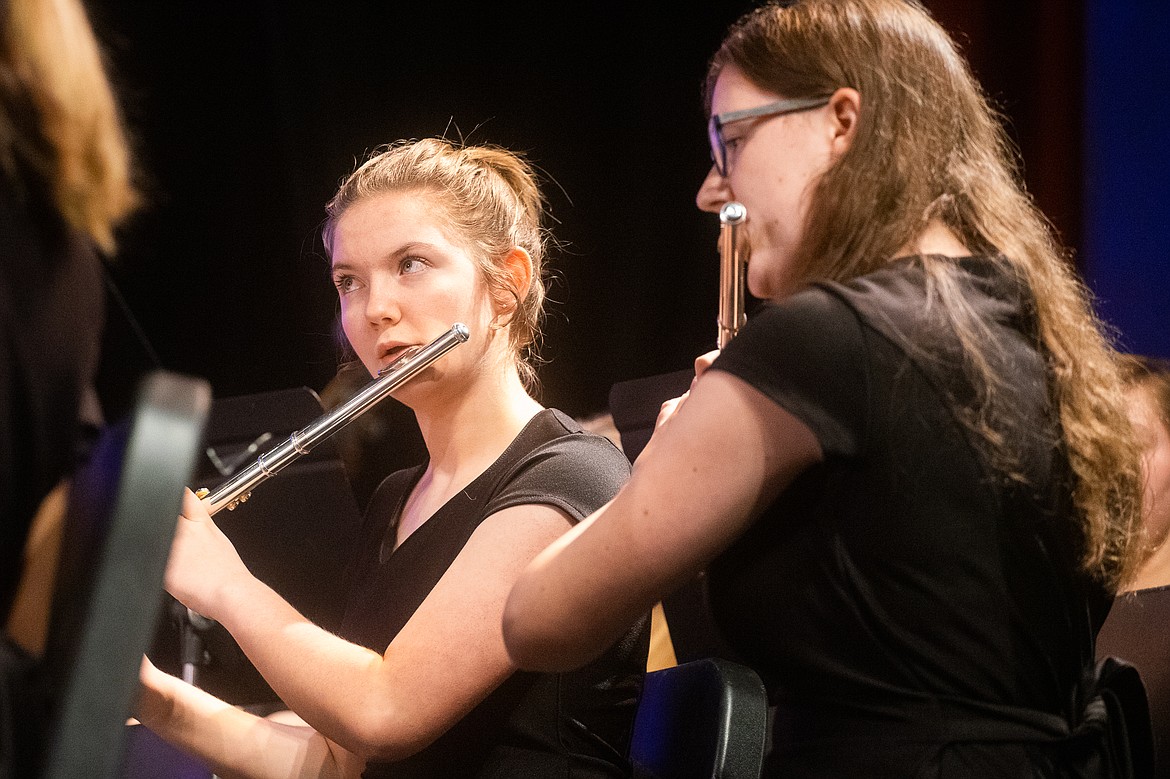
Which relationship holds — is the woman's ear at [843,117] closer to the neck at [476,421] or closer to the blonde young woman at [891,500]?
the blonde young woman at [891,500]

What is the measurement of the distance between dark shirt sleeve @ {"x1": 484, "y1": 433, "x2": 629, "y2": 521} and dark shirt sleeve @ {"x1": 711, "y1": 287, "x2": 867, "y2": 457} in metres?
0.54

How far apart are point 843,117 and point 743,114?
10cm

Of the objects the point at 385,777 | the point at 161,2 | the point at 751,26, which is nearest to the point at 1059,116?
the point at 751,26

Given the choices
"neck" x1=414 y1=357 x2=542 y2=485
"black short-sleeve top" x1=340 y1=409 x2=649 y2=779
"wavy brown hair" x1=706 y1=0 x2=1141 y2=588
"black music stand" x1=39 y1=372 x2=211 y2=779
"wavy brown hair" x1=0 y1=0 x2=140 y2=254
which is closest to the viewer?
"black music stand" x1=39 y1=372 x2=211 y2=779

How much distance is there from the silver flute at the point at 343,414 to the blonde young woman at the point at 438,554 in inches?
1.2

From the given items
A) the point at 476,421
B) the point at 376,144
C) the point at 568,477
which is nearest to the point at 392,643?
the point at 568,477

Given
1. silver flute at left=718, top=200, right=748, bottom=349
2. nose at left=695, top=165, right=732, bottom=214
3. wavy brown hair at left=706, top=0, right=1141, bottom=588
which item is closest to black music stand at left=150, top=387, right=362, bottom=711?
silver flute at left=718, top=200, right=748, bottom=349

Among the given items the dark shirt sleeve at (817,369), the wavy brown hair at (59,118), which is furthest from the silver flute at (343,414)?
the wavy brown hair at (59,118)

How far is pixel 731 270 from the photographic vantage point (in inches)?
51.4

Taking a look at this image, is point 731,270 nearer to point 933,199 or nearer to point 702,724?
point 933,199

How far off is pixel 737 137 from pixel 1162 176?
5.64 ft

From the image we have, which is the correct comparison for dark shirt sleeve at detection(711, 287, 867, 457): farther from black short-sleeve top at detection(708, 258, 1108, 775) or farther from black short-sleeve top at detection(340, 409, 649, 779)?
black short-sleeve top at detection(340, 409, 649, 779)

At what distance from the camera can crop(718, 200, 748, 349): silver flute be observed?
116cm

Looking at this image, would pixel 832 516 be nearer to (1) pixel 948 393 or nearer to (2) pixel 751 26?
(1) pixel 948 393
